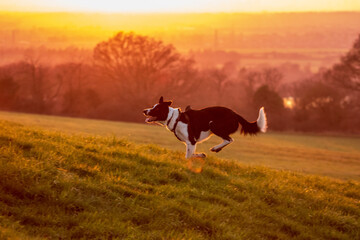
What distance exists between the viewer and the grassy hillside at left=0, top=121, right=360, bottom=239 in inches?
287

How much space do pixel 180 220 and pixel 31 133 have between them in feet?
19.5

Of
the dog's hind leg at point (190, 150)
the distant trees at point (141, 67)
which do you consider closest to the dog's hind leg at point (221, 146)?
the dog's hind leg at point (190, 150)

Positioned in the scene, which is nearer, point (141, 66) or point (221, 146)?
point (221, 146)

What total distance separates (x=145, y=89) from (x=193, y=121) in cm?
6069

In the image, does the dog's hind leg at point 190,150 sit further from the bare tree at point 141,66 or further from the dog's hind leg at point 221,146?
the bare tree at point 141,66

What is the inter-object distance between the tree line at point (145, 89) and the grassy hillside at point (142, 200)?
5174 centimetres

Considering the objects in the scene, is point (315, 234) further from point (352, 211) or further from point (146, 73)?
point (146, 73)

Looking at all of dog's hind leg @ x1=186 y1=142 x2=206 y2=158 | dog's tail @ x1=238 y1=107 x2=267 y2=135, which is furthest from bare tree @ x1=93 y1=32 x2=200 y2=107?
dog's hind leg @ x1=186 y1=142 x2=206 y2=158

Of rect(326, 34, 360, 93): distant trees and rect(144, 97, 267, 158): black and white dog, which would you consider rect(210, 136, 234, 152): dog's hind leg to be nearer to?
rect(144, 97, 267, 158): black and white dog

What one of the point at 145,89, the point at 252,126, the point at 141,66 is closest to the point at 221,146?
the point at 252,126

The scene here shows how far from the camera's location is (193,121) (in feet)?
39.5

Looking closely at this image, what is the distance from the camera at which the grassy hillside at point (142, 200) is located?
728cm

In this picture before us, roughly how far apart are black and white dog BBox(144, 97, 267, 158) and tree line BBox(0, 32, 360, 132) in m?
50.7

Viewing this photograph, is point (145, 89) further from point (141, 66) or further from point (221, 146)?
point (221, 146)
